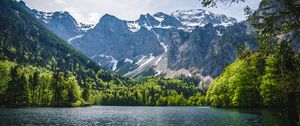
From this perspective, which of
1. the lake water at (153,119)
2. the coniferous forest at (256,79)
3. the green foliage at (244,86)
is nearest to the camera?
the coniferous forest at (256,79)

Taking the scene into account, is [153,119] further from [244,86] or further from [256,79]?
[256,79]

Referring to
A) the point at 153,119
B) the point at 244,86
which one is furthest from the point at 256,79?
the point at 153,119

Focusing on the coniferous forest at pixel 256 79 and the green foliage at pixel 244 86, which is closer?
the coniferous forest at pixel 256 79

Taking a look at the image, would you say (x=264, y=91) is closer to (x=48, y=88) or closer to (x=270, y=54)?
(x=270, y=54)

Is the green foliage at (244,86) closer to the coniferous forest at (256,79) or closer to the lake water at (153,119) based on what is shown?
the coniferous forest at (256,79)

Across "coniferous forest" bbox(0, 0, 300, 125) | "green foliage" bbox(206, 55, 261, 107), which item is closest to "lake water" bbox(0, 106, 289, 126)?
"coniferous forest" bbox(0, 0, 300, 125)

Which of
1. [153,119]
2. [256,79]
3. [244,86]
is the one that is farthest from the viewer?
[244,86]

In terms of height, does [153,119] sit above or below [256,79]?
below

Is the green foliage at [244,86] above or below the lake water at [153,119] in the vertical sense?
above

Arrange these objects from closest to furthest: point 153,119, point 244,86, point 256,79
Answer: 1. point 153,119
2. point 256,79
3. point 244,86

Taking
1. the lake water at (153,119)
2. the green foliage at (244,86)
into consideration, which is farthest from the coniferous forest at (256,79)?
the lake water at (153,119)

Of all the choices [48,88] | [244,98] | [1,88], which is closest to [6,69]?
[1,88]

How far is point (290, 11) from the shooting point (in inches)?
635

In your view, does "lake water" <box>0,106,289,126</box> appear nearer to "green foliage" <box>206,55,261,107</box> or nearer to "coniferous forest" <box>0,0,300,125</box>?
"coniferous forest" <box>0,0,300,125</box>
